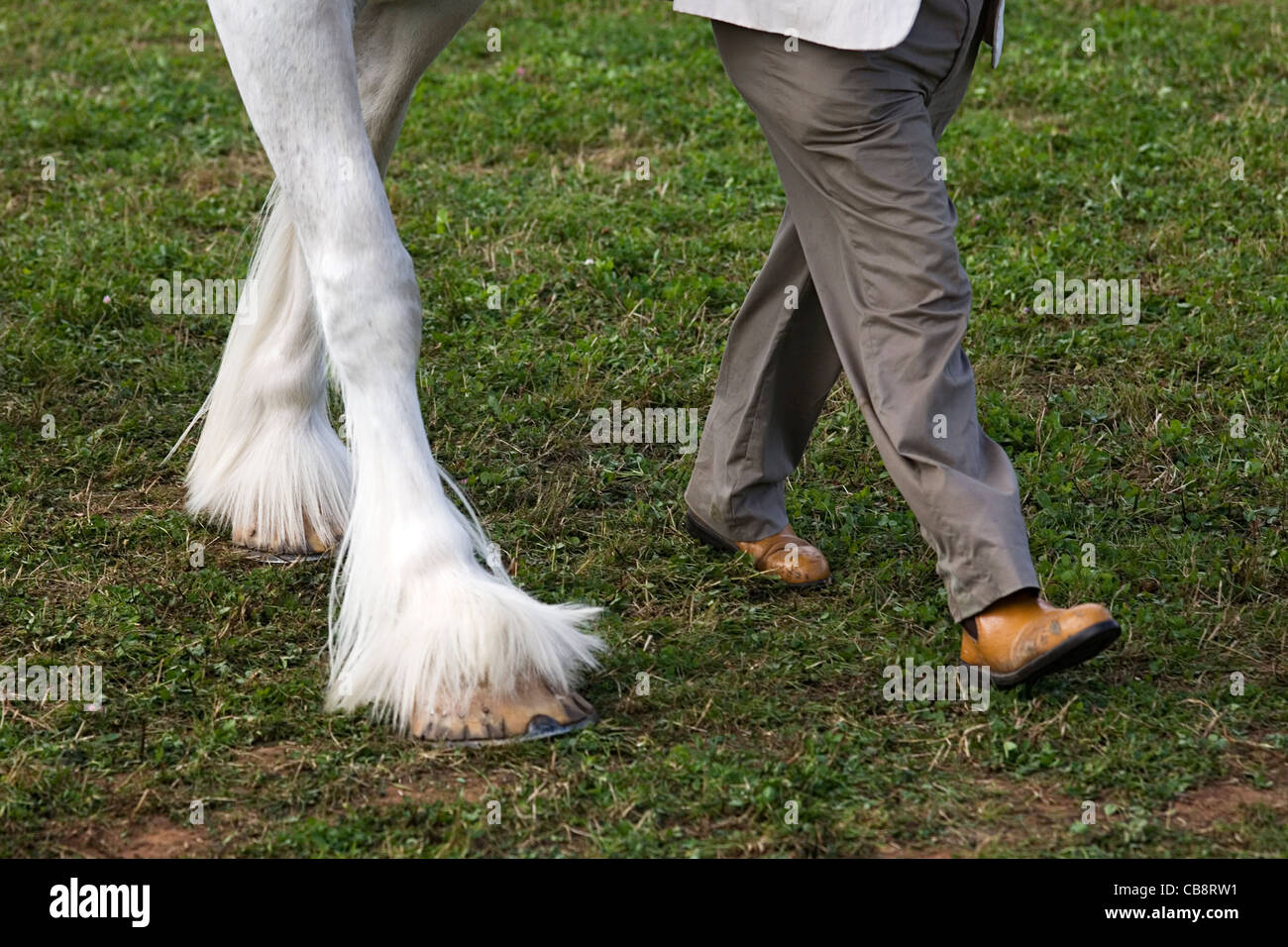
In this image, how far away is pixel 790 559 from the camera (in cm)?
350

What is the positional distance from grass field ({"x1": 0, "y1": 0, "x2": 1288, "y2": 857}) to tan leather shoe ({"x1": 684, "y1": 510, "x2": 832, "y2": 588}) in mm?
55

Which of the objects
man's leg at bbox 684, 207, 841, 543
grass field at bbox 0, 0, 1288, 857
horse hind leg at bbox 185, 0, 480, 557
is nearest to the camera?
grass field at bbox 0, 0, 1288, 857

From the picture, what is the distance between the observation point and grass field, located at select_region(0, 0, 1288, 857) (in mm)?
2670

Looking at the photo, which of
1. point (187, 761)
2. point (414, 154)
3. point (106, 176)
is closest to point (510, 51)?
point (414, 154)

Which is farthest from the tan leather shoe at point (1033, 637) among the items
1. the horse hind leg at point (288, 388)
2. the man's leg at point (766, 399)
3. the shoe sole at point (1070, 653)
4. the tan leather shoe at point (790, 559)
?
the horse hind leg at point (288, 388)

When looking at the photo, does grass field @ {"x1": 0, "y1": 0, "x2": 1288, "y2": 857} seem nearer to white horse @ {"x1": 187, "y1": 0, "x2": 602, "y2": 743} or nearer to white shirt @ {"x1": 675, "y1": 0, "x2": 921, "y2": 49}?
white horse @ {"x1": 187, "y1": 0, "x2": 602, "y2": 743}

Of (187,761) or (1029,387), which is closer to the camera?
(187,761)

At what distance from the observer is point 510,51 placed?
24.8 feet

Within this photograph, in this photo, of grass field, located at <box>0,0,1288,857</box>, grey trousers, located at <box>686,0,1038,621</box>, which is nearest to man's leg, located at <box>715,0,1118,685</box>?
grey trousers, located at <box>686,0,1038,621</box>

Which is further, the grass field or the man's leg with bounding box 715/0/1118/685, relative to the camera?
the man's leg with bounding box 715/0/1118/685

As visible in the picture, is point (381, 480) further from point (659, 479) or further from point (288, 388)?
point (659, 479)
